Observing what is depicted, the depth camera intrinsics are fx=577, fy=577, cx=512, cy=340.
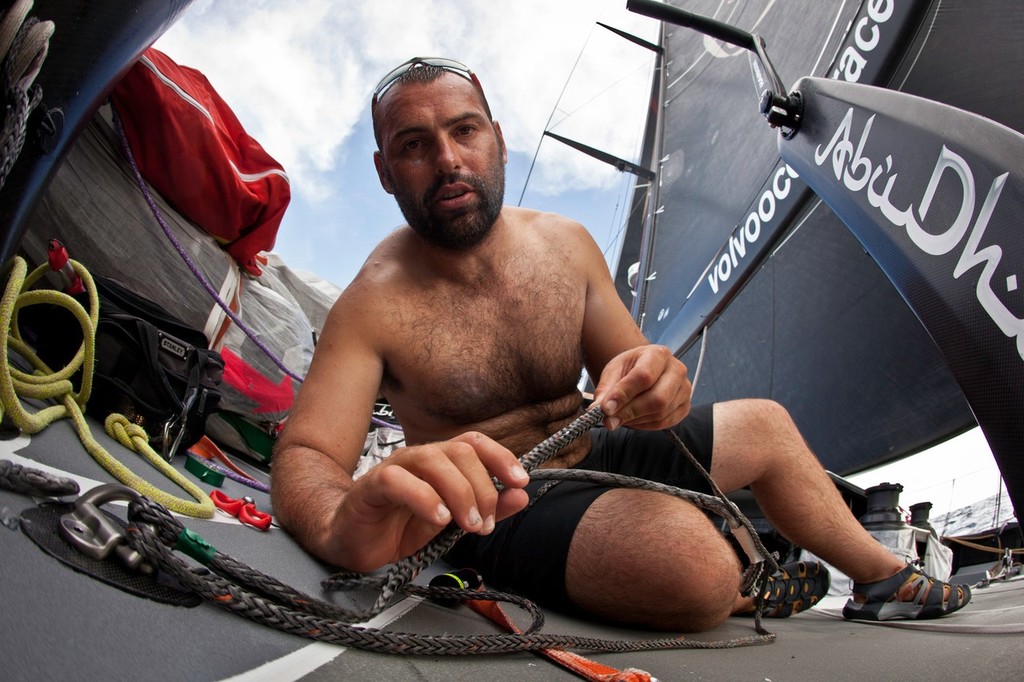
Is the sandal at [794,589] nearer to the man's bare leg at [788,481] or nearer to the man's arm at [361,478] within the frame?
the man's bare leg at [788,481]

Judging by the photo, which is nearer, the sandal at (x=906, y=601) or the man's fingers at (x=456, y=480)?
the man's fingers at (x=456, y=480)

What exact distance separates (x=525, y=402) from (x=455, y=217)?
39 cm

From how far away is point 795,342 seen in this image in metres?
3.01

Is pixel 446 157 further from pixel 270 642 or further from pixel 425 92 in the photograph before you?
pixel 270 642

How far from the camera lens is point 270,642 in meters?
0.43

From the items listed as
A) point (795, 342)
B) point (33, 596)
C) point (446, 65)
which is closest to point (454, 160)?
point (446, 65)

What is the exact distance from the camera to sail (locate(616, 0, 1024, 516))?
176 cm

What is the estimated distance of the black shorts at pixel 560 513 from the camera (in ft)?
2.78

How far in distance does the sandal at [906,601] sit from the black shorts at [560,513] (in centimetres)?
42

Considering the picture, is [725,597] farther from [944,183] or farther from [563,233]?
[563,233]

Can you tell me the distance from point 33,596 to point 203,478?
912mm

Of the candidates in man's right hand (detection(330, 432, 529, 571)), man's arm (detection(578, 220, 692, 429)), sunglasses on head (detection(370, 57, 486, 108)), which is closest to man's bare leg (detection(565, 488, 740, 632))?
man's arm (detection(578, 220, 692, 429))

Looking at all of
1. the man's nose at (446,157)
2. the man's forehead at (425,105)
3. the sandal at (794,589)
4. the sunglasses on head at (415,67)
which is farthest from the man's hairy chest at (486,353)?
the sandal at (794,589)

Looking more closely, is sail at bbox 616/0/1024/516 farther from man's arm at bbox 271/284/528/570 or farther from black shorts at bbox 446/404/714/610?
man's arm at bbox 271/284/528/570
